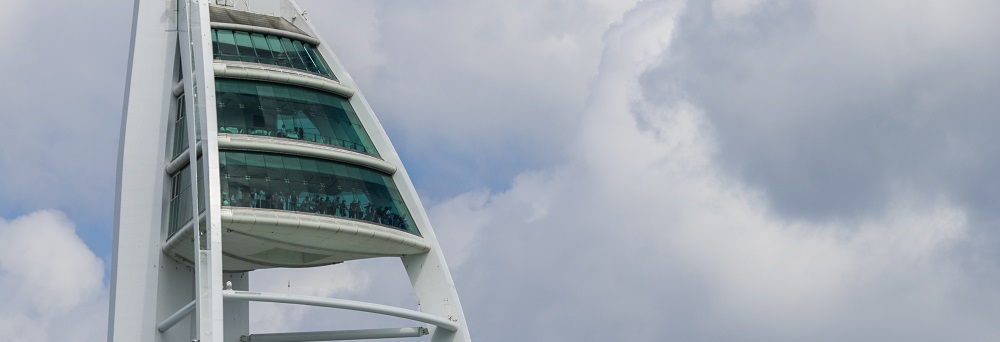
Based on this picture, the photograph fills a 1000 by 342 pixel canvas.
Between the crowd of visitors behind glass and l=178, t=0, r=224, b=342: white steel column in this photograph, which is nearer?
l=178, t=0, r=224, b=342: white steel column

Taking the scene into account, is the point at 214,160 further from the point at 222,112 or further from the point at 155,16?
the point at 155,16

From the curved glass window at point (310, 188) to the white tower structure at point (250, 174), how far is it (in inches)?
1.9

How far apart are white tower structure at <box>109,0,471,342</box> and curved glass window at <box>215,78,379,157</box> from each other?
0.05 metres

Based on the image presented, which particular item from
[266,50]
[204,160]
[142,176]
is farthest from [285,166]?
[142,176]

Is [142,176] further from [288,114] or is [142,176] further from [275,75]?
[275,75]

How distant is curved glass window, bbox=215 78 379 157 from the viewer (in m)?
62.4

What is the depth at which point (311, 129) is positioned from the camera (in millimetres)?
63812

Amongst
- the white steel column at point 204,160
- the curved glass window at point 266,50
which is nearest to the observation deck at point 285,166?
the curved glass window at point 266,50

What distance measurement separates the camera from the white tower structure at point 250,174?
60.8 m

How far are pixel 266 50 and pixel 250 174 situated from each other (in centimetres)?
598

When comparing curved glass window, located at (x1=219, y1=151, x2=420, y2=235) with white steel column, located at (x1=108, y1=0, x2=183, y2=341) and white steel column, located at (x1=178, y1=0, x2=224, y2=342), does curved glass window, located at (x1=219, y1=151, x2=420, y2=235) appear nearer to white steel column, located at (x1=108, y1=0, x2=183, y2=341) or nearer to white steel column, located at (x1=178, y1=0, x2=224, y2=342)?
white steel column, located at (x1=178, y1=0, x2=224, y2=342)

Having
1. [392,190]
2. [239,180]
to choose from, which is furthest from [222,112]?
[392,190]

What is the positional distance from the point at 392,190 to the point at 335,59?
5813 millimetres

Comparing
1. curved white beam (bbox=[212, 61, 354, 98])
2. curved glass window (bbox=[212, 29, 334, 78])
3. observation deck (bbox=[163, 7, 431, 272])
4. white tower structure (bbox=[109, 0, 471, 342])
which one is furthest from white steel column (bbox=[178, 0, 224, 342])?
curved glass window (bbox=[212, 29, 334, 78])
